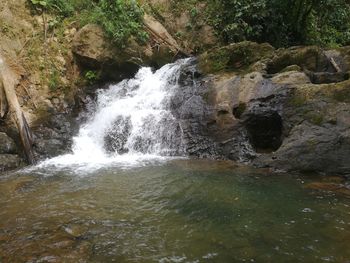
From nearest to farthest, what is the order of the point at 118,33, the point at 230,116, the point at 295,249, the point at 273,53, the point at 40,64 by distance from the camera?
1. the point at 295,249
2. the point at 230,116
3. the point at 273,53
4. the point at 40,64
5. the point at 118,33

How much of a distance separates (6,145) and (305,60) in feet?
27.2

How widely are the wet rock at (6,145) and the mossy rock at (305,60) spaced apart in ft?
23.6

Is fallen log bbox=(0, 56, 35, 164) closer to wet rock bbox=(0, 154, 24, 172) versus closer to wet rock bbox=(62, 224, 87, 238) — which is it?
wet rock bbox=(0, 154, 24, 172)

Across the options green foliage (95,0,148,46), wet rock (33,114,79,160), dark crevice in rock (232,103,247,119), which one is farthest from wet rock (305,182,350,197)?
green foliage (95,0,148,46)

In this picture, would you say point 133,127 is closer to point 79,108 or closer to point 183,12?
point 79,108

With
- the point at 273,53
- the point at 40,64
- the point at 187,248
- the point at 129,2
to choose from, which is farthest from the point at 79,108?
the point at 187,248

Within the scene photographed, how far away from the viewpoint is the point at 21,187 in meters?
7.17

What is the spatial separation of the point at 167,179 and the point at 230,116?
9.29 ft

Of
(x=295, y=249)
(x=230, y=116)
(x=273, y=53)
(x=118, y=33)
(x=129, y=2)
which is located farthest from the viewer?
(x=129, y=2)

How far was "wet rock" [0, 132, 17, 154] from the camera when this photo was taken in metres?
9.23

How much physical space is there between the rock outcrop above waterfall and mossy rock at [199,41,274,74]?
32 millimetres

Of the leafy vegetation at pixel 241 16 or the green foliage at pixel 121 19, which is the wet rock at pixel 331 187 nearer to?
the leafy vegetation at pixel 241 16

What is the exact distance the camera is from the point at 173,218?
530 cm

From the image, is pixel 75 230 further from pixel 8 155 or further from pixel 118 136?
pixel 118 136
